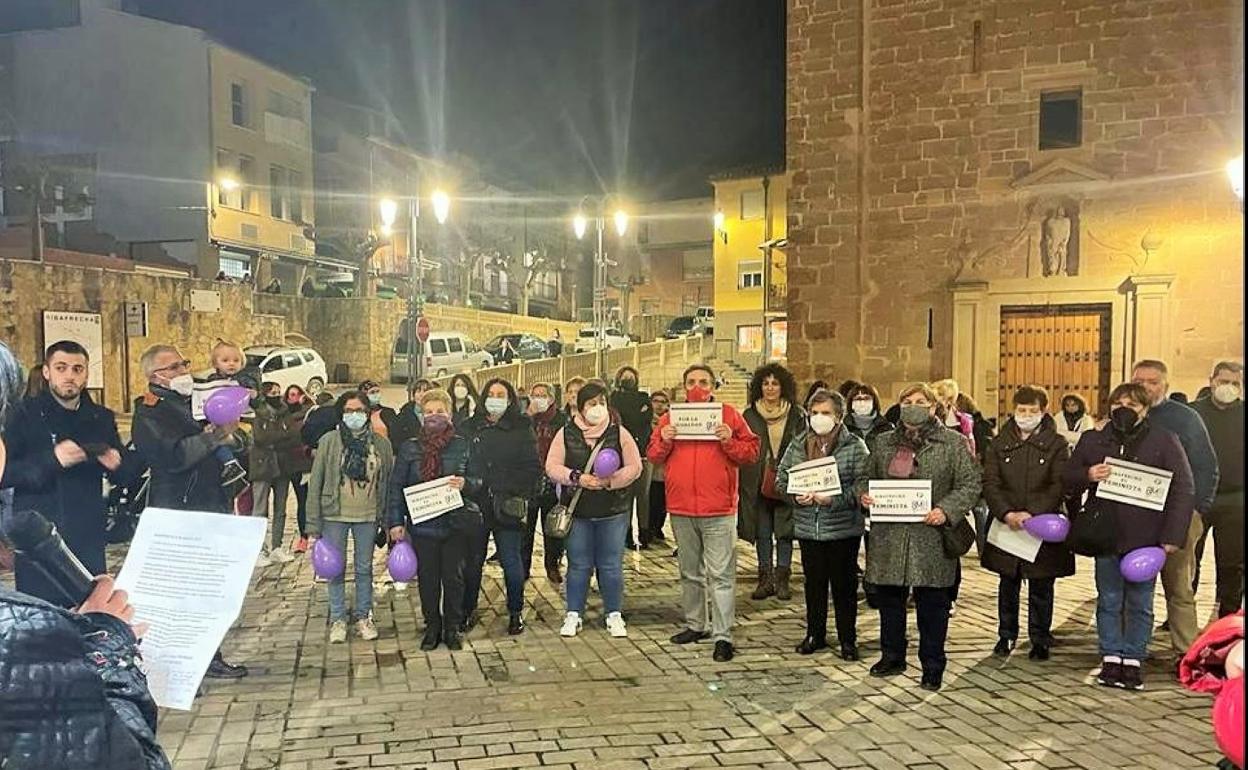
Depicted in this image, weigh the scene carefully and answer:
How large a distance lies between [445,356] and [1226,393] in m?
9.45

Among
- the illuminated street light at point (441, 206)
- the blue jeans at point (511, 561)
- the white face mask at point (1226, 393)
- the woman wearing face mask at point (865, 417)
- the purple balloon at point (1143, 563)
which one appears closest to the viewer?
the purple balloon at point (1143, 563)

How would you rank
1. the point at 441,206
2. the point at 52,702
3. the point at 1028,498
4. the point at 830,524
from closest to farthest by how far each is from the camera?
the point at 52,702
the point at 1028,498
the point at 830,524
the point at 441,206

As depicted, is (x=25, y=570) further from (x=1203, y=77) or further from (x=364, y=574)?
(x=1203, y=77)

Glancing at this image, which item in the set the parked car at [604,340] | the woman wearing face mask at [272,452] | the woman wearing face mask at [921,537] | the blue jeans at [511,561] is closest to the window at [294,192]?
the parked car at [604,340]

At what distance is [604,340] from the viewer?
14.7 meters

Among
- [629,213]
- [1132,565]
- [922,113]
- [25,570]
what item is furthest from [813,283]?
[25,570]

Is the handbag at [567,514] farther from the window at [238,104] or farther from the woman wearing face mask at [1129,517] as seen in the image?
the window at [238,104]

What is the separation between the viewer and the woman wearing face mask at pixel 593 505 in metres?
6.36

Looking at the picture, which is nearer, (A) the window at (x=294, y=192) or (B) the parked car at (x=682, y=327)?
(A) the window at (x=294, y=192)

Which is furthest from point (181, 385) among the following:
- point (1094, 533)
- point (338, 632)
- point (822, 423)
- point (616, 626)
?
point (1094, 533)

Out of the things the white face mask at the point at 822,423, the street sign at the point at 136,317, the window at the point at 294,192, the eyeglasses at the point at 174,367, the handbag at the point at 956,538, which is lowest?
the handbag at the point at 956,538

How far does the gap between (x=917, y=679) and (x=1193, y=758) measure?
59.4 inches

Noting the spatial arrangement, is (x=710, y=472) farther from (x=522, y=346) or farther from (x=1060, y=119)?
(x=1060, y=119)

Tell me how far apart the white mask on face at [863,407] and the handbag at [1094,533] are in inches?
59.2
